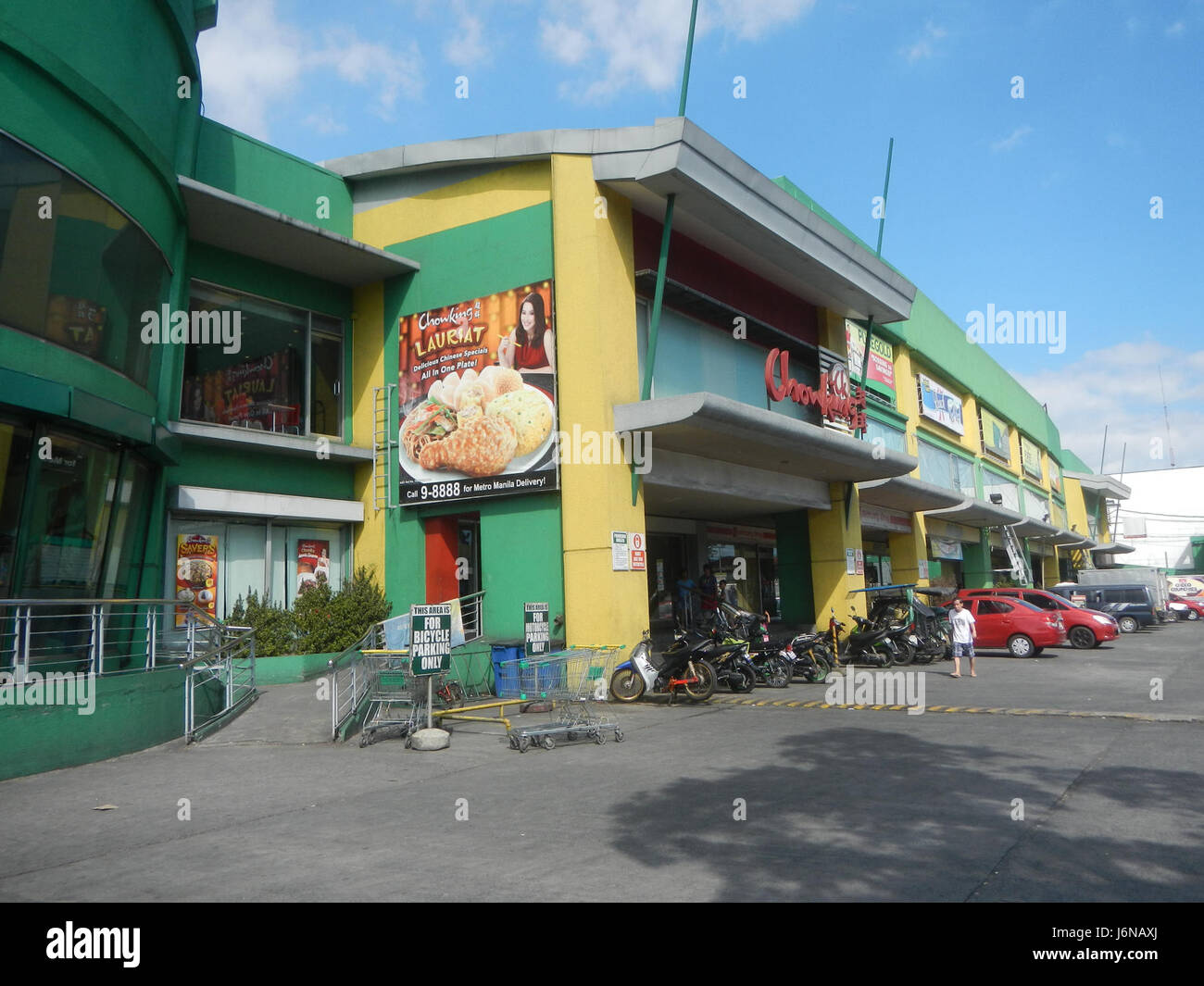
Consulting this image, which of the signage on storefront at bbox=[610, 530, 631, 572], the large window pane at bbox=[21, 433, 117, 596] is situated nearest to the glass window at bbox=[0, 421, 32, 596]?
the large window pane at bbox=[21, 433, 117, 596]

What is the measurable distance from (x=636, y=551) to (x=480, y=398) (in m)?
4.34

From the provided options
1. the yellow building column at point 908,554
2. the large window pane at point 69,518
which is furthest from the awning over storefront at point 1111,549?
the large window pane at point 69,518

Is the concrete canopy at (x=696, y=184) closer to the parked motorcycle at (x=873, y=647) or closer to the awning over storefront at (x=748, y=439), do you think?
the awning over storefront at (x=748, y=439)

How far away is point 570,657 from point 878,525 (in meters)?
20.1

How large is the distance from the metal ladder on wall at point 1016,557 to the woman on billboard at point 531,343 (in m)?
29.5

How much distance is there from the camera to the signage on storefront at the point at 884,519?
1088 inches

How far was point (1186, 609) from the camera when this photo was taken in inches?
1551

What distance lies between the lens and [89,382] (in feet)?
38.2

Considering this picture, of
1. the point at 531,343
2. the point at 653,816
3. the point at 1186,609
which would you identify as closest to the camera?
the point at 653,816

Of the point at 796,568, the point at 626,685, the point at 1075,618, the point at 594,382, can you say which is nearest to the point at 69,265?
the point at 594,382

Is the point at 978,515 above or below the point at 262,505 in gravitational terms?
above

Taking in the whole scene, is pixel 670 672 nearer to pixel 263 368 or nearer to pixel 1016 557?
pixel 263 368

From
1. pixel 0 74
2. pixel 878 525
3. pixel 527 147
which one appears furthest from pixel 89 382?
pixel 878 525

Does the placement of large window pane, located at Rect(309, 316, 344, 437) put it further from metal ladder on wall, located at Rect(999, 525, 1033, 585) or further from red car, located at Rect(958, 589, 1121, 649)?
metal ladder on wall, located at Rect(999, 525, 1033, 585)
